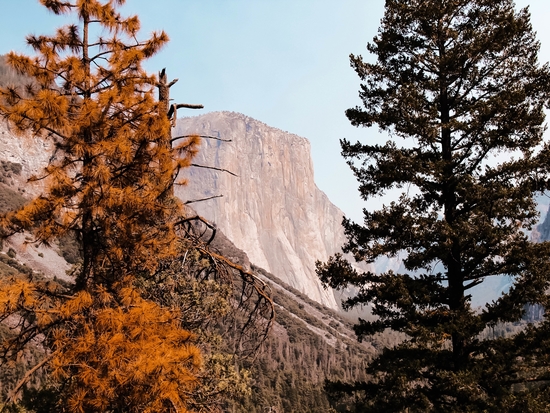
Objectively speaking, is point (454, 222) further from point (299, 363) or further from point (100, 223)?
point (299, 363)

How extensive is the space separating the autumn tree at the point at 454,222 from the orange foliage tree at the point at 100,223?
193 inches

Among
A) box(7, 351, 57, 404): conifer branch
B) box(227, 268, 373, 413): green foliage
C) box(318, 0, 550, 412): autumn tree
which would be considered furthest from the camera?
box(227, 268, 373, 413): green foliage

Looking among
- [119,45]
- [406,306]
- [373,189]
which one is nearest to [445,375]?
[406,306]

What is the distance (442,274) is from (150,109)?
6932 millimetres

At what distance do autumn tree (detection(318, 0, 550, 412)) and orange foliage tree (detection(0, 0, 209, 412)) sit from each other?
193 inches

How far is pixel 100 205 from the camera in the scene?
5.82m

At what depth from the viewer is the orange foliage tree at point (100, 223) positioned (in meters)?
5.37

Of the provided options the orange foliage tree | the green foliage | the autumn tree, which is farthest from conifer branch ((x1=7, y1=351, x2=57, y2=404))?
the green foliage

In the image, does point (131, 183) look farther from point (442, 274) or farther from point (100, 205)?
point (442, 274)

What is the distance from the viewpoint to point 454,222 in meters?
8.95

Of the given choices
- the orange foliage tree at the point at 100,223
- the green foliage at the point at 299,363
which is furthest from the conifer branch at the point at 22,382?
the green foliage at the point at 299,363

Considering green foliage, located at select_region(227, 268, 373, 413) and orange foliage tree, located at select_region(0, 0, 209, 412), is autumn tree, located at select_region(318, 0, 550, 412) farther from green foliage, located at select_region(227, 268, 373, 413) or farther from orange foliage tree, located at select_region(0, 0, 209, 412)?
green foliage, located at select_region(227, 268, 373, 413)

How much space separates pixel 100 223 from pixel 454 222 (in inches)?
259

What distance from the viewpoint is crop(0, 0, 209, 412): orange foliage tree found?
17.6ft
